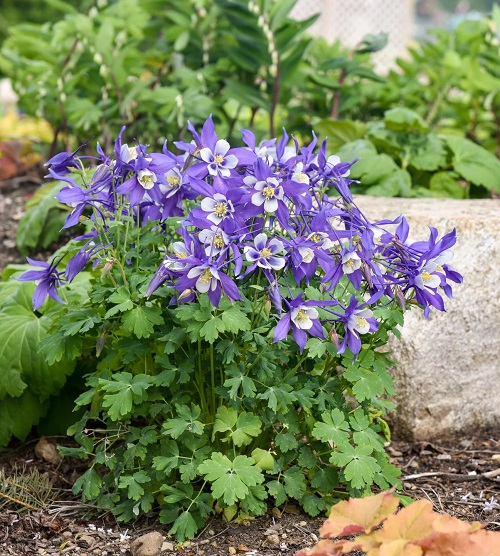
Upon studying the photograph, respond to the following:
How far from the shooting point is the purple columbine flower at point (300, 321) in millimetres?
2094

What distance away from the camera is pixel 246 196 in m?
2.13

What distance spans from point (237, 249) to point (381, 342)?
0.55 meters

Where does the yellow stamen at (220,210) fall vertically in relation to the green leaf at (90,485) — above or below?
above

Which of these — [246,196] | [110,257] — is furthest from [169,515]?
[246,196]

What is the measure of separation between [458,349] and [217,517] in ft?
3.52

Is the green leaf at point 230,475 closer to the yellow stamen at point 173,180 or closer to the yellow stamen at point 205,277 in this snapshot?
the yellow stamen at point 205,277

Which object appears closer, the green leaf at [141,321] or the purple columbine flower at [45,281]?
the green leaf at [141,321]

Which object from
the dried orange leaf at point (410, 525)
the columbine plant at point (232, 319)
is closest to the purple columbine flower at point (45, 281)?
the columbine plant at point (232, 319)

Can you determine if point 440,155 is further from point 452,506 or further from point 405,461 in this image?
point 452,506

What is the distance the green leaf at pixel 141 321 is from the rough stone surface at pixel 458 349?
1.02 m

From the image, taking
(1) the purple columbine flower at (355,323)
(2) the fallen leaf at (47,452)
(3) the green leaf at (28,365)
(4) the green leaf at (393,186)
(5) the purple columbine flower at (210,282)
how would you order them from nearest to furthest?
1. (5) the purple columbine flower at (210,282)
2. (1) the purple columbine flower at (355,323)
3. (3) the green leaf at (28,365)
4. (2) the fallen leaf at (47,452)
5. (4) the green leaf at (393,186)

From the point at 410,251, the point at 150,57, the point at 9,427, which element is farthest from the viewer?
the point at 150,57

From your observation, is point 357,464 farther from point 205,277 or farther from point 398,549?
point 205,277

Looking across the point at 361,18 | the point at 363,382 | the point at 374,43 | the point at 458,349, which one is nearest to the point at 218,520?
the point at 363,382
